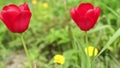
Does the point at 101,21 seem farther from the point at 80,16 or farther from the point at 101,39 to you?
the point at 80,16

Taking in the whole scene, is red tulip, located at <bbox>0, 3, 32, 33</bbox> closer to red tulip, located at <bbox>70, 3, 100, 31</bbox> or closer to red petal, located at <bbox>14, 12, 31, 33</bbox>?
red petal, located at <bbox>14, 12, 31, 33</bbox>

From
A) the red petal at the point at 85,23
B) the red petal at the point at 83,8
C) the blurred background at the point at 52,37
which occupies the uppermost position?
the red petal at the point at 83,8

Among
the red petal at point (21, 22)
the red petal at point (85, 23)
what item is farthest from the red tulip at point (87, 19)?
the red petal at point (21, 22)

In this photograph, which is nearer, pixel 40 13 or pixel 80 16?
pixel 80 16

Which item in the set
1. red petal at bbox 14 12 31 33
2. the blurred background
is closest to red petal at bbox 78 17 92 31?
red petal at bbox 14 12 31 33

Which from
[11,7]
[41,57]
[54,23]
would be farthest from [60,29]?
[11,7]

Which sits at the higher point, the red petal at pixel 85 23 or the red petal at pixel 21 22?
the red petal at pixel 21 22

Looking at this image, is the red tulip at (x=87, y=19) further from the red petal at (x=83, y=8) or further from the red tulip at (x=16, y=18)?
the red tulip at (x=16, y=18)

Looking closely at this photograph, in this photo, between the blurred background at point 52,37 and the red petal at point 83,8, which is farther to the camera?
the blurred background at point 52,37

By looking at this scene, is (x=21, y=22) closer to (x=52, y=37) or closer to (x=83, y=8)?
(x=83, y=8)
